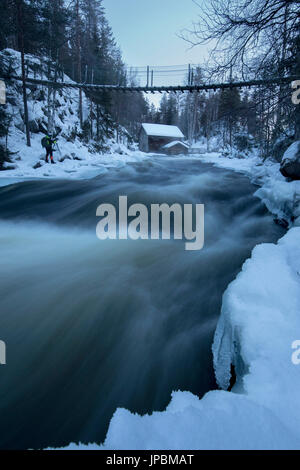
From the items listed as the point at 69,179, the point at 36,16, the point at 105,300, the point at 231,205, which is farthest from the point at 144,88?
the point at 105,300

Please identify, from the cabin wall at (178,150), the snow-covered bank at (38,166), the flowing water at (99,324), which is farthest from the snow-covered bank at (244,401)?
the cabin wall at (178,150)

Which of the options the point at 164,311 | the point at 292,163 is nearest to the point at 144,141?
the point at 292,163

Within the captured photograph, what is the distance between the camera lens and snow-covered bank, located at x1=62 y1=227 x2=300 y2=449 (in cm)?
93

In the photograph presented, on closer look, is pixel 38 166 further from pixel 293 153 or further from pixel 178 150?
pixel 178 150

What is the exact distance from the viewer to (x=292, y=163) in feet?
18.6

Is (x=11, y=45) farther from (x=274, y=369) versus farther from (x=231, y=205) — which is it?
(x=274, y=369)

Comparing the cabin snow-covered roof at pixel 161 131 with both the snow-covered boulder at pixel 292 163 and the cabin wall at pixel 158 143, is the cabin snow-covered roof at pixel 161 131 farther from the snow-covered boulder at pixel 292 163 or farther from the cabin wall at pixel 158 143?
the snow-covered boulder at pixel 292 163

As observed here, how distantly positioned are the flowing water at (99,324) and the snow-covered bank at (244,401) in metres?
0.64

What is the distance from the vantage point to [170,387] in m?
1.85

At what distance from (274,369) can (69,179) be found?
10.4 metres

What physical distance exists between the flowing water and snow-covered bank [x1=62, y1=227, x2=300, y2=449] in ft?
2.09

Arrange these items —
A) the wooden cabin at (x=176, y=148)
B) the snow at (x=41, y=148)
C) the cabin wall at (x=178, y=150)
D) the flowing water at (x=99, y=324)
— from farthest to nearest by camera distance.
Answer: the cabin wall at (x=178, y=150), the wooden cabin at (x=176, y=148), the snow at (x=41, y=148), the flowing water at (x=99, y=324)

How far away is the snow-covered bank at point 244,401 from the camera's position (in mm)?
929

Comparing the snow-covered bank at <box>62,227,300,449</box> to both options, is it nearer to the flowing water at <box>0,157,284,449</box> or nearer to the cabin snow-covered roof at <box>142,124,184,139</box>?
the flowing water at <box>0,157,284,449</box>
